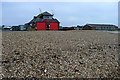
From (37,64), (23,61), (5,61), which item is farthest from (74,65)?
(5,61)

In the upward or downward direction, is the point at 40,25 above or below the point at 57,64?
above

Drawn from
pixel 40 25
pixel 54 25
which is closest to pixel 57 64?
pixel 40 25

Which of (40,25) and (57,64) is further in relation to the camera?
(40,25)

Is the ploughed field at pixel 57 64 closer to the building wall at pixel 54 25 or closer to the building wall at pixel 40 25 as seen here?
the building wall at pixel 40 25

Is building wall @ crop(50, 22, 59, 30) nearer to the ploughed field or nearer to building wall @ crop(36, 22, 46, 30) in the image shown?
building wall @ crop(36, 22, 46, 30)

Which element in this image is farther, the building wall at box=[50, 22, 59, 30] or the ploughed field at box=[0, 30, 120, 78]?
the building wall at box=[50, 22, 59, 30]

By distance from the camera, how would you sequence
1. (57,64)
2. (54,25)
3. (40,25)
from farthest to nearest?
(54,25)
(40,25)
(57,64)

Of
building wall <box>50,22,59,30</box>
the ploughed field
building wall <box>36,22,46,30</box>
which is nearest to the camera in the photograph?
the ploughed field

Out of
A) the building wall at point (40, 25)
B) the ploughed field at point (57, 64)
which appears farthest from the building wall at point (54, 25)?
the ploughed field at point (57, 64)

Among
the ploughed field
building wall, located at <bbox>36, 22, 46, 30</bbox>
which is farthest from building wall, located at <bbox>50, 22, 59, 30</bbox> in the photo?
the ploughed field

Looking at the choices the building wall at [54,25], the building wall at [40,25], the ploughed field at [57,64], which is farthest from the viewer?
the building wall at [54,25]

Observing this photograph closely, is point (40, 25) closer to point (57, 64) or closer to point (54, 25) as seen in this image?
point (54, 25)

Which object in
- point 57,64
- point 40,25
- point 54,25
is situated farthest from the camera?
point 54,25

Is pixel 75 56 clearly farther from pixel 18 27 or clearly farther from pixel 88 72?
pixel 18 27
